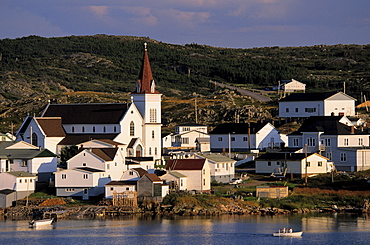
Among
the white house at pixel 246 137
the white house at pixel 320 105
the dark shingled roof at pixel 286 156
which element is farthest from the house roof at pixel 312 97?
the dark shingled roof at pixel 286 156

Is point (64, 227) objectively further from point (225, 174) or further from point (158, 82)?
point (158, 82)

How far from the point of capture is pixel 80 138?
74.2 m

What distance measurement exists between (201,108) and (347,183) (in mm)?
51997

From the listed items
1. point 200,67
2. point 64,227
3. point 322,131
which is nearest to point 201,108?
point 322,131

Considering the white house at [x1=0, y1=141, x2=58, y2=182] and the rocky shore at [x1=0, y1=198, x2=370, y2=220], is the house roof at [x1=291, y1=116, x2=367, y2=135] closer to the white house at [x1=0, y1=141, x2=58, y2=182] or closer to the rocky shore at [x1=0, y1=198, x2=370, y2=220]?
the rocky shore at [x1=0, y1=198, x2=370, y2=220]

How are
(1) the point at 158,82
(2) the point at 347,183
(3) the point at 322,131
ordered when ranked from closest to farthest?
(2) the point at 347,183
(3) the point at 322,131
(1) the point at 158,82

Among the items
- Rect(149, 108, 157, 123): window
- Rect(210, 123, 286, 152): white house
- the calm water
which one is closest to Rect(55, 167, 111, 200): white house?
the calm water

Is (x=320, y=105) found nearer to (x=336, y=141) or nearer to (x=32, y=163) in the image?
(x=336, y=141)

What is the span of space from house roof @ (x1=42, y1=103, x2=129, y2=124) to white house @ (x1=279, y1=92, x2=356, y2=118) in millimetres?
27547

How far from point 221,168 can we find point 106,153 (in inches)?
401

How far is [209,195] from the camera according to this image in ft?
193

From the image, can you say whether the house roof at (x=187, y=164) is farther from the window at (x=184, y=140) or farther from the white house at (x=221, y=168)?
the window at (x=184, y=140)

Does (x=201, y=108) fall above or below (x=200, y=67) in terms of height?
below

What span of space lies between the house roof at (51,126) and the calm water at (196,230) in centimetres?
2036
